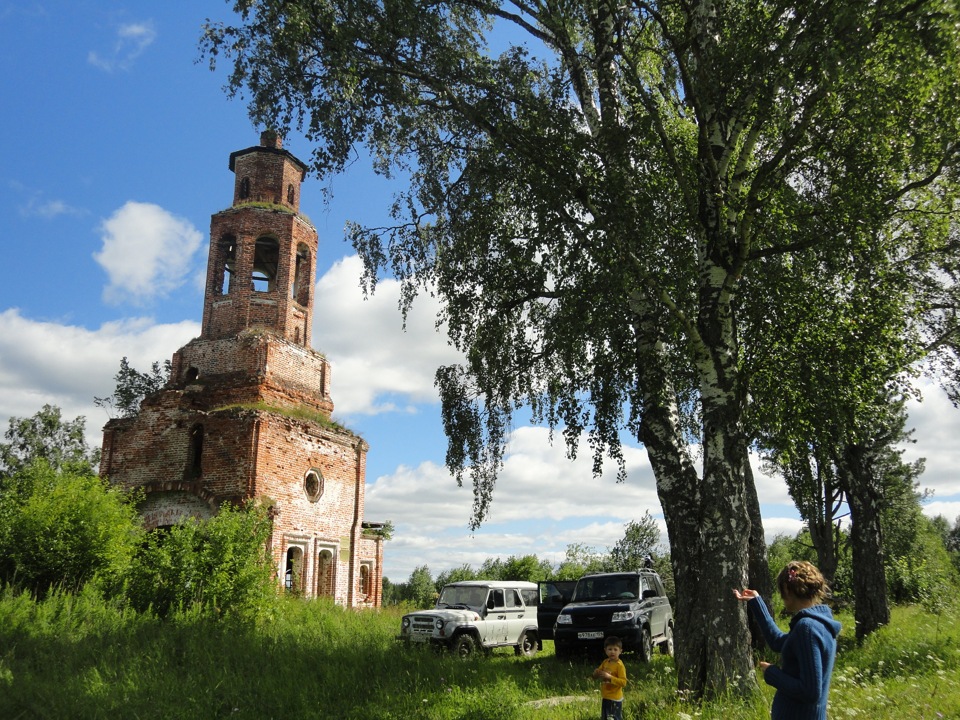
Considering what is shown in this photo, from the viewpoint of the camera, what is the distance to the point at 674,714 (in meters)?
6.98

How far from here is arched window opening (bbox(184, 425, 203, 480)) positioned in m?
20.5

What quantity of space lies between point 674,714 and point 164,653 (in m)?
8.37

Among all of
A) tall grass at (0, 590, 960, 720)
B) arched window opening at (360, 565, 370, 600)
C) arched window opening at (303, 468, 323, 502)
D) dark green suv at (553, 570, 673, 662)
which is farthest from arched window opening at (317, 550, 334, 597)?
dark green suv at (553, 570, 673, 662)

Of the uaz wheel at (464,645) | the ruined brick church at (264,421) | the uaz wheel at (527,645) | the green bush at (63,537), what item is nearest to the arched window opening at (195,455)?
the ruined brick church at (264,421)

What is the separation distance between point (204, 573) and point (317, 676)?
5.53 metres

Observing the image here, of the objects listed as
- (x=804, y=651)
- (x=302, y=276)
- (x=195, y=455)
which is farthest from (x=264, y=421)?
(x=804, y=651)


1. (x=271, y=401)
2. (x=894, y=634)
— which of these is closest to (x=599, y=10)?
(x=894, y=634)

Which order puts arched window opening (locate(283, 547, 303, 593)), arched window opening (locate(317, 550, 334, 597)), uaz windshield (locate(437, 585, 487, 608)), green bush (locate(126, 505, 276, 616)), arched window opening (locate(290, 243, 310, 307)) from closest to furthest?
green bush (locate(126, 505, 276, 616))
uaz windshield (locate(437, 585, 487, 608))
arched window opening (locate(283, 547, 303, 593))
arched window opening (locate(317, 550, 334, 597))
arched window opening (locate(290, 243, 310, 307))

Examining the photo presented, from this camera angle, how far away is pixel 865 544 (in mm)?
14258

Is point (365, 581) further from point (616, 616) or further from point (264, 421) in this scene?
point (616, 616)

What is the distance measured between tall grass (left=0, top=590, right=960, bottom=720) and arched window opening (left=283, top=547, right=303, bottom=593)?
5.56m

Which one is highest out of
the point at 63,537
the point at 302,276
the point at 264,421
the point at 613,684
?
the point at 302,276

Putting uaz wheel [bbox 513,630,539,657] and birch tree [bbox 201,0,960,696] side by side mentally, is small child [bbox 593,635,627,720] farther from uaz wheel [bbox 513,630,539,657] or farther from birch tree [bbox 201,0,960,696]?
uaz wheel [bbox 513,630,539,657]

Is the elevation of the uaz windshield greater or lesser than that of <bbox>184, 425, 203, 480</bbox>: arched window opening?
lesser
